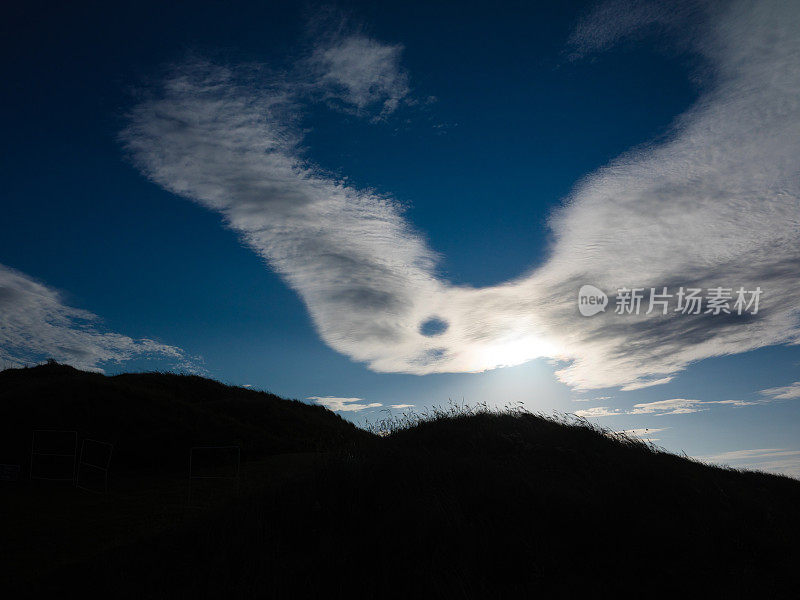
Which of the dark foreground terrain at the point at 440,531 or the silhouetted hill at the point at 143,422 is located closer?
the dark foreground terrain at the point at 440,531

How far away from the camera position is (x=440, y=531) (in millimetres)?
7691

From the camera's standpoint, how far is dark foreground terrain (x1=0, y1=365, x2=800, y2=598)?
266 inches

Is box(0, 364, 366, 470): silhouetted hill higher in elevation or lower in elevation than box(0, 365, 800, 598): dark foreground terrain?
higher

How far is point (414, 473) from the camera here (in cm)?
999

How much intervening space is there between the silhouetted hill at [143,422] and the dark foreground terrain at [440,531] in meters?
5.79

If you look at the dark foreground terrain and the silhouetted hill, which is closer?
the dark foreground terrain

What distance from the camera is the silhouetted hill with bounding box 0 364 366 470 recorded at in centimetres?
2034

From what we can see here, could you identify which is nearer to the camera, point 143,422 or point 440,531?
point 440,531

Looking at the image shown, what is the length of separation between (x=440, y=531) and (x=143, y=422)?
63.5 ft

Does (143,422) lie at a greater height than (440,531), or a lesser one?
greater

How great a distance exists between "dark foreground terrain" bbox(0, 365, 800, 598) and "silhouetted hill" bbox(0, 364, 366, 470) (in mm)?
5789

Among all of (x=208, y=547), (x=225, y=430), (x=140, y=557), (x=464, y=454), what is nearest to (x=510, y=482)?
(x=464, y=454)

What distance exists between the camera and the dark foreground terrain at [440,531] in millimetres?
6746

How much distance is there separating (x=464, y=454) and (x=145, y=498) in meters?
9.61
